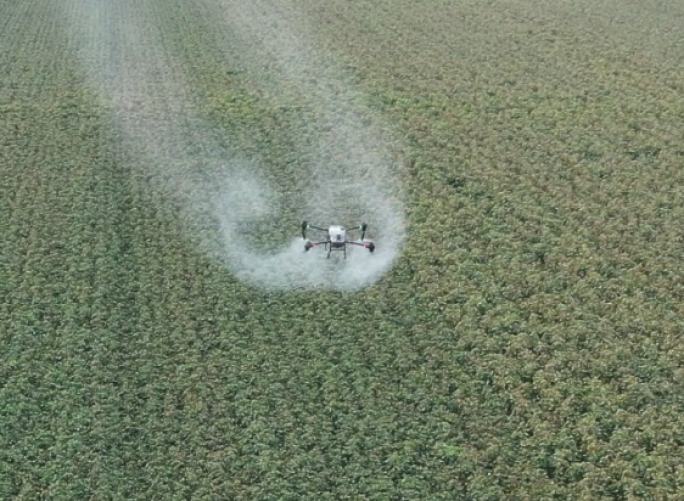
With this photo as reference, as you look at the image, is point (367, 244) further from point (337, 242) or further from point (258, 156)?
point (258, 156)

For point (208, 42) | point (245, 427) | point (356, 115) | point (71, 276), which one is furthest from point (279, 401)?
point (208, 42)

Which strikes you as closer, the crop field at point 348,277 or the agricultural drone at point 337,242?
the crop field at point 348,277

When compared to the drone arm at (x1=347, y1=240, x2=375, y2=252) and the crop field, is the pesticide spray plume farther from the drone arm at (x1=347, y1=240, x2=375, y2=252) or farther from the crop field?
the drone arm at (x1=347, y1=240, x2=375, y2=252)

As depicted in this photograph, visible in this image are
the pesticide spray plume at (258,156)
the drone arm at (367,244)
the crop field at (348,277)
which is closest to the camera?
the crop field at (348,277)

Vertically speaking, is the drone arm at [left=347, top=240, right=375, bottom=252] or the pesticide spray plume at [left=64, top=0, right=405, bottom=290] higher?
the drone arm at [left=347, top=240, right=375, bottom=252]

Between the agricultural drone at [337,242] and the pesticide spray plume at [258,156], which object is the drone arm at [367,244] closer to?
the agricultural drone at [337,242]

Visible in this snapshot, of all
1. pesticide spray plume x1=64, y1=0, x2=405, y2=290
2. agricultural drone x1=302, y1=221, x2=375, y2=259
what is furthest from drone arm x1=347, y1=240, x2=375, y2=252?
pesticide spray plume x1=64, y1=0, x2=405, y2=290

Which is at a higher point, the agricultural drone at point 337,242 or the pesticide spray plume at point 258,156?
the agricultural drone at point 337,242

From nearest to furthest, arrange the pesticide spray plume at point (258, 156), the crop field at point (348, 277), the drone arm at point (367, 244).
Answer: the crop field at point (348, 277) < the drone arm at point (367, 244) < the pesticide spray plume at point (258, 156)

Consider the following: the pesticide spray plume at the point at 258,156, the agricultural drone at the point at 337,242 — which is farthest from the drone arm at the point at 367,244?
the pesticide spray plume at the point at 258,156
